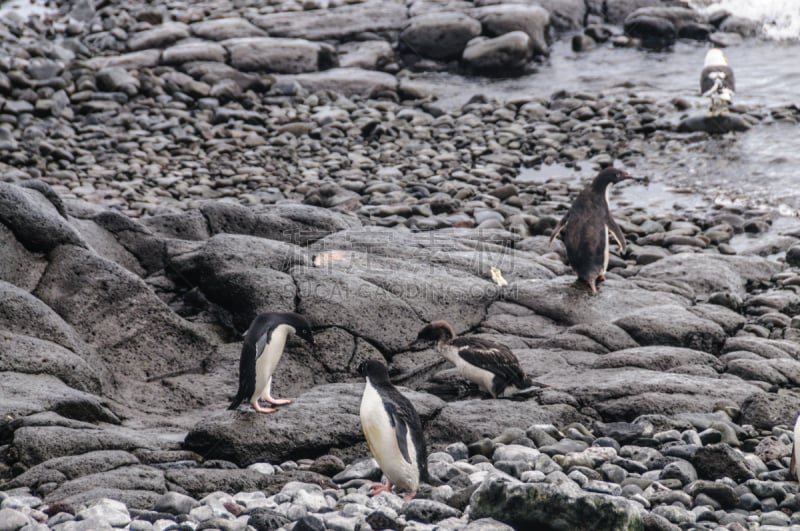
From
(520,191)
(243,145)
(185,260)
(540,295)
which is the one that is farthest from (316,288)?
(243,145)

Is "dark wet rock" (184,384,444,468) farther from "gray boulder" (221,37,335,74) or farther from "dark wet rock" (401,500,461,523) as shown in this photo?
"gray boulder" (221,37,335,74)

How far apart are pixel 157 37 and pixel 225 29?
4.67 feet

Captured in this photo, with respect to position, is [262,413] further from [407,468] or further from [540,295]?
[540,295]

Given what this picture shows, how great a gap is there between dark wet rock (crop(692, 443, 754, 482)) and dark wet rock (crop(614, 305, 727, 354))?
236cm

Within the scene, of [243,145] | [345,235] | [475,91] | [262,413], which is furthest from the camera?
[475,91]

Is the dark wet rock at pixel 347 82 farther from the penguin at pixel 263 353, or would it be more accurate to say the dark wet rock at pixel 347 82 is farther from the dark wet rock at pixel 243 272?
the penguin at pixel 263 353

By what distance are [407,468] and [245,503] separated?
0.93m

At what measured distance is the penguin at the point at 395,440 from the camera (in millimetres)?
5672

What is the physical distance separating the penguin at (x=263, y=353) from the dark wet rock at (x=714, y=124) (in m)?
11.3

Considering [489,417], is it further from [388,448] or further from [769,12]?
[769,12]

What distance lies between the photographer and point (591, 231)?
9.60 metres

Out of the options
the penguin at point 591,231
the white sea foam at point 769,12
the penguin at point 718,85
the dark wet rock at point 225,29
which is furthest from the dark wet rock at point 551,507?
the white sea foam at point 769,12

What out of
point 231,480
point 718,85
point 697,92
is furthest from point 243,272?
point 697,92

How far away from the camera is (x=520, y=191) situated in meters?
14.5
